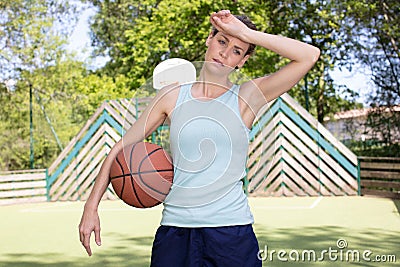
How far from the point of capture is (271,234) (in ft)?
25.4

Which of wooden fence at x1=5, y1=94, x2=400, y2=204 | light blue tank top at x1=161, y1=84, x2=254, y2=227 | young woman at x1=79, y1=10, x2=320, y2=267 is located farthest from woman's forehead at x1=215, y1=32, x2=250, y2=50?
wooden fence at x1=5, y1=94, x2=400, y2=204

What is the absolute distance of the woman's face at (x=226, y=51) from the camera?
2389 mm

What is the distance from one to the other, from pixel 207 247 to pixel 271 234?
5448 mm

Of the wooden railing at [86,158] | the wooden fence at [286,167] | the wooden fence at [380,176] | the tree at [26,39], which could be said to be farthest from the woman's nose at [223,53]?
the tree at [26,39]

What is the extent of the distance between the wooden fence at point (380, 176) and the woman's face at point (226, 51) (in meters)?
9.86

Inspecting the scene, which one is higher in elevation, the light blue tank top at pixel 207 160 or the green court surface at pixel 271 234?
the light blue tank top at pixel 207 160

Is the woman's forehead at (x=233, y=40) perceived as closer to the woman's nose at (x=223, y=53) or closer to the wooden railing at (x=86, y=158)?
the woman's nose at (x=223, y=53)

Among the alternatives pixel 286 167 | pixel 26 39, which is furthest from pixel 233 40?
pixel 26 39

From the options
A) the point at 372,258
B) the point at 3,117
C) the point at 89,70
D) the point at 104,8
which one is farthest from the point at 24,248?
the point at 104,8

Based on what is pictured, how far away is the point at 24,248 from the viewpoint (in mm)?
7305

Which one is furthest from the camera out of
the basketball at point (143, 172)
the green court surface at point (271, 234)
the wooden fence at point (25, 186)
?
the wooden fence at point (25, 186)

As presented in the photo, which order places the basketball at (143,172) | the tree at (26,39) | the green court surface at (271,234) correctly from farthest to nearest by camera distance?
the tree at (26,39)
the green court surface at (271,234)
the basketball at (143,172)

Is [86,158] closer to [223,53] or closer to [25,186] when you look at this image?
[25,186]

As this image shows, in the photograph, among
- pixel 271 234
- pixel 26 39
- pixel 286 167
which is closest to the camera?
pixel 271 234
